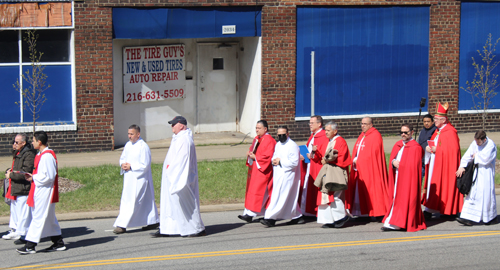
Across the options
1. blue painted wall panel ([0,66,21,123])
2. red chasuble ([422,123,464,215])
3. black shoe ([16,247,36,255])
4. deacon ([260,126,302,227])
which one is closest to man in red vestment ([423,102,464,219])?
red chasuble ([422,123,464,215])

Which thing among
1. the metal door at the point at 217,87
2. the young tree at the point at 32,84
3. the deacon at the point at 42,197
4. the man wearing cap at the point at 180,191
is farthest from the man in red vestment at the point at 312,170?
the metal door at the point at 217,87

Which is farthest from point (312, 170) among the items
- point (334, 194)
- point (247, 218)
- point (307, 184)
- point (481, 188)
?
point (481, 188)

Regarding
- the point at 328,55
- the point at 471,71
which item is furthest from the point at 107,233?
the point at 471,71

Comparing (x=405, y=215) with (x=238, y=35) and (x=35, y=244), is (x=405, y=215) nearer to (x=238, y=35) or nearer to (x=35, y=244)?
(x=35, y=244)

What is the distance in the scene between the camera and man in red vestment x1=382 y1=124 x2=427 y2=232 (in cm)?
927

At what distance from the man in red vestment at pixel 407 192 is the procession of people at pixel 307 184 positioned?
0.02 metres

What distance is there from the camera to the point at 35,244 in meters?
8.18

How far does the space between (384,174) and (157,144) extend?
8.48 metres

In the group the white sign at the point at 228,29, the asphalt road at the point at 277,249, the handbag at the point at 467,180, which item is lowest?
the asphalt road at the point at 277,249

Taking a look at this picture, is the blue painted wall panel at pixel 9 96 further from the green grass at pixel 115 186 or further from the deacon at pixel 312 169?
the deacon at pixel 312 169

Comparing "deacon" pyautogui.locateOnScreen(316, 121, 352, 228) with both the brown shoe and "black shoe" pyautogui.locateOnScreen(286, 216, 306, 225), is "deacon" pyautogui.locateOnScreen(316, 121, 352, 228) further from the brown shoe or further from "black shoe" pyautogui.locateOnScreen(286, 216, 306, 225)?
the brown shoe

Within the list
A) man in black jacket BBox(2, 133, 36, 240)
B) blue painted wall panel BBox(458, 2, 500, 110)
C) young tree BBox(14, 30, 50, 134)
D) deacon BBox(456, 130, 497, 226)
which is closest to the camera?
man in black jacket BBox(2, 133, 36, 240)

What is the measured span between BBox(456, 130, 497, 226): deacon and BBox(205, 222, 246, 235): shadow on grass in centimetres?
360

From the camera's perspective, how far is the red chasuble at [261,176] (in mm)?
9938
